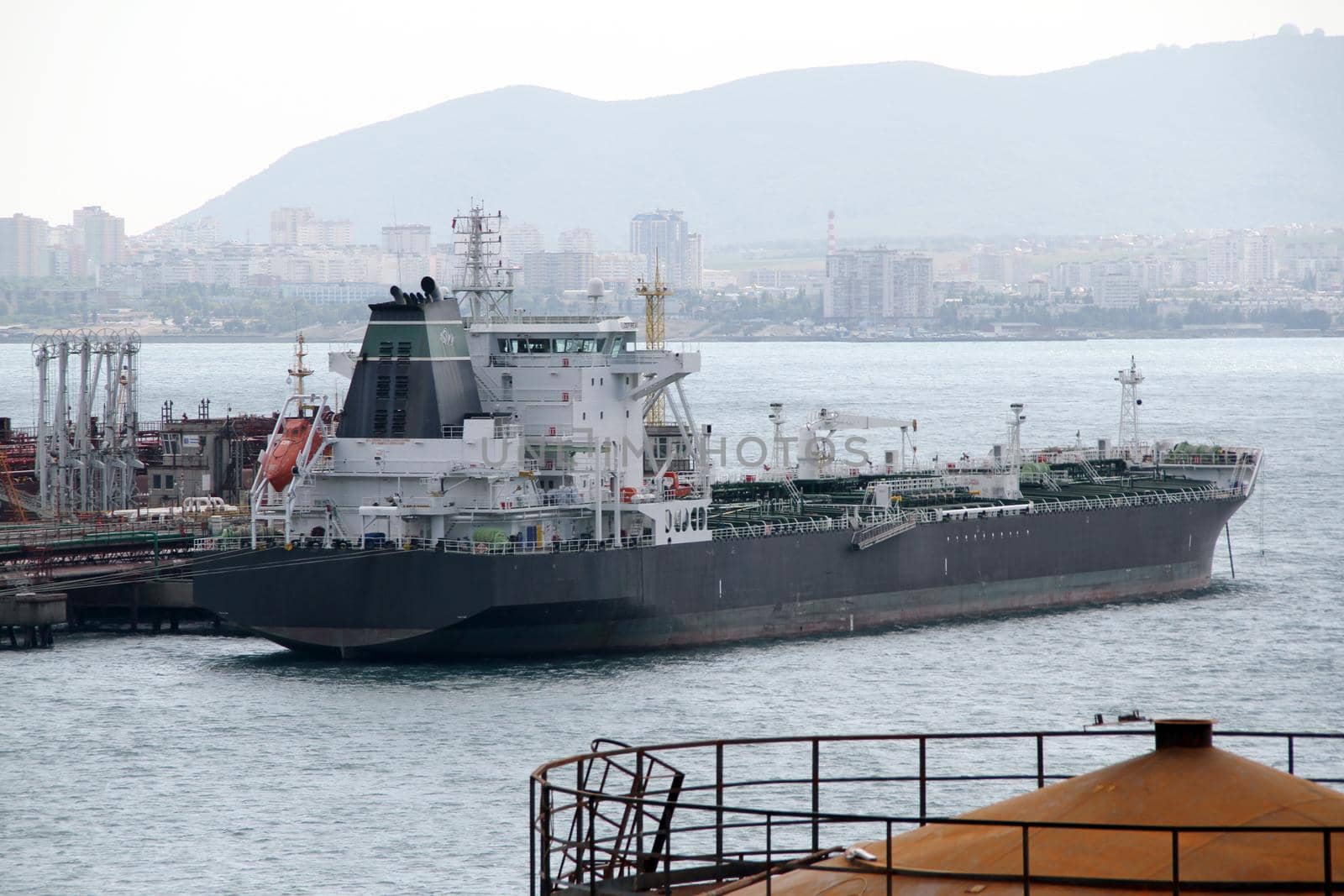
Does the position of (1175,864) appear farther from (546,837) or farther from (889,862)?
(546,837)

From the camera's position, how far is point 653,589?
41.2m

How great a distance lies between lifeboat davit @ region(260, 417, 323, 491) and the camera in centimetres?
4062

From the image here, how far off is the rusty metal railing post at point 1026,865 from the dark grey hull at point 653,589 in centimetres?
2981

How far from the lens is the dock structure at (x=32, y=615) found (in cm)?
4197

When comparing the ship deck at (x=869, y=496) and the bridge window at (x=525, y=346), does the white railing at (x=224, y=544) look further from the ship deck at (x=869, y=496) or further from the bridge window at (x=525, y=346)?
the ship deck at (x=869, y=496)

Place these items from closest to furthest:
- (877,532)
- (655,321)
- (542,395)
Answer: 1. (542,395)
2. (877,532)
3. (655,321)

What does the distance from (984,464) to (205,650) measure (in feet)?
73.3

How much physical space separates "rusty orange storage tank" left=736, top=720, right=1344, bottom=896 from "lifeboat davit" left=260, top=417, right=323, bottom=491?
31959 millimetres

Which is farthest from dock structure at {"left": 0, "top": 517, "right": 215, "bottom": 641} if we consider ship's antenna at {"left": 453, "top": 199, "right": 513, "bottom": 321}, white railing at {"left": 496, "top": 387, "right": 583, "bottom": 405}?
ship's antenna at {"left": 453, "top": 199, "right": 513, "bottom": 321}

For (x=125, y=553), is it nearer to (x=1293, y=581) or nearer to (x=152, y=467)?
(x=152, y=467)

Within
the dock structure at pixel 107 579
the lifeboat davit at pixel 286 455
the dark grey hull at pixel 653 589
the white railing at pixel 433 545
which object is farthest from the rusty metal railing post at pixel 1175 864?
the dock structure at pixel 107 579

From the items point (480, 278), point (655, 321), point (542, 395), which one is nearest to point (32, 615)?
point (542, 395)

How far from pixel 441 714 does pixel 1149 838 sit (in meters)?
26.3

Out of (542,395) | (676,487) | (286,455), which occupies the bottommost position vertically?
(676,487)
